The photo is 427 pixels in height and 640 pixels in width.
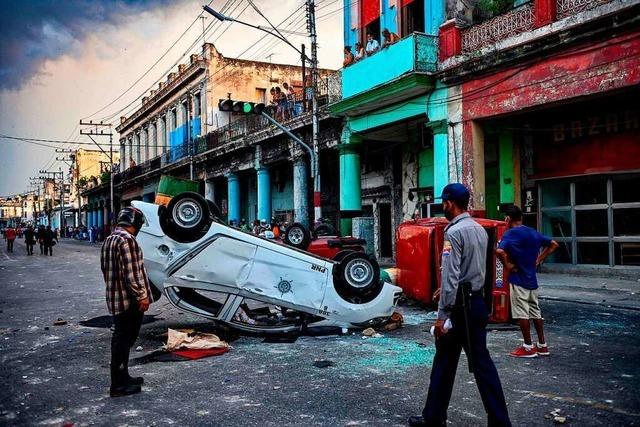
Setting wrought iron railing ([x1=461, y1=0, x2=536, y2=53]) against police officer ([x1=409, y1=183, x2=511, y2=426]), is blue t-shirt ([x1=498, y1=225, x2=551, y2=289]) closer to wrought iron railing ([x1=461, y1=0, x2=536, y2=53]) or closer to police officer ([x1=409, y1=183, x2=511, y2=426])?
police officer ([x1=409, y1=183, x2=511, y2=426])

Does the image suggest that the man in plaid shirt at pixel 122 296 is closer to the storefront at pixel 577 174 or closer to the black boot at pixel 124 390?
the black boot at pixel 124 390

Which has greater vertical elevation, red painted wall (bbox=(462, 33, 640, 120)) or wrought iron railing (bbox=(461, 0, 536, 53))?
wrought iron railing (bbox=(461, 0, 536, 53))

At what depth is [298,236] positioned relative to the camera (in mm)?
11398

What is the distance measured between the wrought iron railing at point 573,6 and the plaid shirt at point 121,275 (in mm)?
10860

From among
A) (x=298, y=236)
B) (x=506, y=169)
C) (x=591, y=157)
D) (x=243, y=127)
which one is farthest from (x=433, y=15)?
(x=243, y=127)

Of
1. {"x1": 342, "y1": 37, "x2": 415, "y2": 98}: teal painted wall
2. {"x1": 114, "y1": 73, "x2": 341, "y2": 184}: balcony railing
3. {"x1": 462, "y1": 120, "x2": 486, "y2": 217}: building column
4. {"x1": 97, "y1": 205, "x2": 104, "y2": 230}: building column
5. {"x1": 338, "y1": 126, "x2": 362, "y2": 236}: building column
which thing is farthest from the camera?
{"x1": 97, "y1": 205, "x2": 104, "y2": 230}: building column

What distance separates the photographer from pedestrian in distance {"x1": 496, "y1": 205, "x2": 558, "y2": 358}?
19.4 feet

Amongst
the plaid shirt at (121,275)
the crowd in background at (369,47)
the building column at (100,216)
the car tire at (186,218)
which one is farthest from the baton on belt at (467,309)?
the building column at (100,216)

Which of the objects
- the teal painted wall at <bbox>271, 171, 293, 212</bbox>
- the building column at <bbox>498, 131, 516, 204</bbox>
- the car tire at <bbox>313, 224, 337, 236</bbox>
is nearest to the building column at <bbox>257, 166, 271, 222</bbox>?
the teal painted wall at <bbox>271, 171, 293, 212</bbox>

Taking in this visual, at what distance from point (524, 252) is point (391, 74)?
34.4ft

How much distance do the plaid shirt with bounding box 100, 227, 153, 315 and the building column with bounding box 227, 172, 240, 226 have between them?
80.1 ft

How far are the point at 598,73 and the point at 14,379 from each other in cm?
1192

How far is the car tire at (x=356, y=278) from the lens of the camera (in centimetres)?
721

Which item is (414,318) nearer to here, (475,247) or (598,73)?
(475,247)
